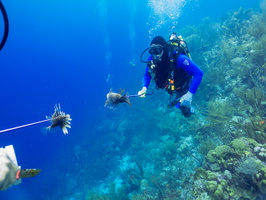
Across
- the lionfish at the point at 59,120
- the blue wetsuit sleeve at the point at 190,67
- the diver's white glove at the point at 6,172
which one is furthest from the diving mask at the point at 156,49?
the diver's white glove at the point at 6,172

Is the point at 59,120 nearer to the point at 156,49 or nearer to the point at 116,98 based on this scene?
the point at 116,98

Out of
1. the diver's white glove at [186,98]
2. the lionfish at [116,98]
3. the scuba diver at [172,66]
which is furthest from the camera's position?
the diver's white glove at [186,98]

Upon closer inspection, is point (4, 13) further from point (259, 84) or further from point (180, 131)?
point (180, 131)

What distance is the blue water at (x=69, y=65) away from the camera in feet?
79.1

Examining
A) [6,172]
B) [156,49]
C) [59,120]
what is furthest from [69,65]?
[6,172]

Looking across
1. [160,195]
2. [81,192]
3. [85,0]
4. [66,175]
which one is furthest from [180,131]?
[85,0]

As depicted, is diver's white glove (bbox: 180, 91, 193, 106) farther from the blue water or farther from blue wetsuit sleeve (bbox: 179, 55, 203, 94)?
the blue water

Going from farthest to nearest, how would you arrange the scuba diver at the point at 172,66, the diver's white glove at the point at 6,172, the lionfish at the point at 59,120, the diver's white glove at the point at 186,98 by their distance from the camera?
the diver's white glove at the point at 186,98 < the scuba diver at the point at 172,66 < the lionfish at the point at 59,120 < the diver's white glove at the point at 6,172

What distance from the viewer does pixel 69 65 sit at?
122m

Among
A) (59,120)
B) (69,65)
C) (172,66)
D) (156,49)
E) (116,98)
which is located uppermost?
(69,65)

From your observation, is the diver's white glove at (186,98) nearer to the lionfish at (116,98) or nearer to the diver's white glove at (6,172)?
the lionfish at (116,98)

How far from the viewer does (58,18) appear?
144750 mm

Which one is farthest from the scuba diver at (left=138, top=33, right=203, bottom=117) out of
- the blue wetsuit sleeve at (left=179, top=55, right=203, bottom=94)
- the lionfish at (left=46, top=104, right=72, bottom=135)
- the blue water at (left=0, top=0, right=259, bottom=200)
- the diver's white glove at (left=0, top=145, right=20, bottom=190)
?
the blue water at (left=0, top=0, right=259, bottom=200)

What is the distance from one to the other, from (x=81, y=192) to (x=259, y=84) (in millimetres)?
14593
